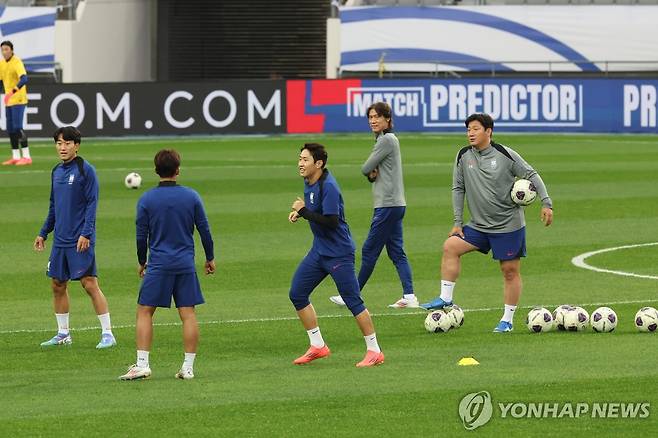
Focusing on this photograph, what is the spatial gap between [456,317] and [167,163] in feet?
12.8

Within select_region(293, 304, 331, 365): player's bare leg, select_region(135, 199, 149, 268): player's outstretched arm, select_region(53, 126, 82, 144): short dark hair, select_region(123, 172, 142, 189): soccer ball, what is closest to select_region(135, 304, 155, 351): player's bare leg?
select_region(135, 199, 149, 268): player's outstretched arm

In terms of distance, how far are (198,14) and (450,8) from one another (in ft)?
31.3

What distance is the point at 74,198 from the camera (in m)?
13.6

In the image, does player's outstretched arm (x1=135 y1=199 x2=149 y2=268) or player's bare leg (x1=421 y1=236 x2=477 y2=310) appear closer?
player's outstretched arm (x1=135 y1=199 x2=149 y2=268)

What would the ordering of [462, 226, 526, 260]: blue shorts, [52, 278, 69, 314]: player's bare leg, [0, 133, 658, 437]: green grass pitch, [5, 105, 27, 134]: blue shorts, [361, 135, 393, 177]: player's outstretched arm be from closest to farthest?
[0, 133, 658, 437]: green grass pitch, [52, 278, 69, 314]: player's bare leg, [462, 226, 526, 260]: blue shorts, [361, 135, 393, 177]: player's outstretched arm, [5, 105, 27, 134]: blue shorts

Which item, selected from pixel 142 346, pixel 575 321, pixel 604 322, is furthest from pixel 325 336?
pixel 142 346

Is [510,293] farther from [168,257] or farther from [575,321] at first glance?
[168,257]

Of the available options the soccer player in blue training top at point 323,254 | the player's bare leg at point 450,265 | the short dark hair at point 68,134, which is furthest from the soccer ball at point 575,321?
the short dark hair at point 68,134

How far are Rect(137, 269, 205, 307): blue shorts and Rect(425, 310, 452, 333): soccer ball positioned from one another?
9.95ft

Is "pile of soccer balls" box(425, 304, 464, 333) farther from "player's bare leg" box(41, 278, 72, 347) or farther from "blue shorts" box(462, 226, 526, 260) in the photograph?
"player's bare leg" box(41, 278, 72, 347)

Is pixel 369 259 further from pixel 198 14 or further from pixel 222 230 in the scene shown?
pixel 198 14

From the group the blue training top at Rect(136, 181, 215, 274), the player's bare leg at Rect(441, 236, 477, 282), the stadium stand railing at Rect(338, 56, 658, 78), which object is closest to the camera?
the blue training top at Rect(136, 181, 215, 274)

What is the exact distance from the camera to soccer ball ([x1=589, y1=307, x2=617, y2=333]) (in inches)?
545

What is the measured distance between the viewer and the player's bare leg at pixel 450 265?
1444cm
